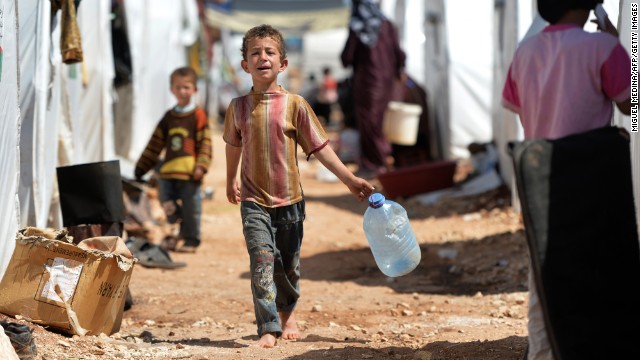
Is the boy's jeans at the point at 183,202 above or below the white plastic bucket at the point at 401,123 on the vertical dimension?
above

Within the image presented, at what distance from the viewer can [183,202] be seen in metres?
7.98

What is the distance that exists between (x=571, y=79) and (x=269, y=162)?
1620mm

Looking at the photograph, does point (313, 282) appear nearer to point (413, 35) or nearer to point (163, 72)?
point (163, 72)

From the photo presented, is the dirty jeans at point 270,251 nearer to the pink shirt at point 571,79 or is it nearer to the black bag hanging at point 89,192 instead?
the black bag hanging at point 89,192

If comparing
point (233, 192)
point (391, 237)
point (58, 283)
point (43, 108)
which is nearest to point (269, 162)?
point (233, 192)

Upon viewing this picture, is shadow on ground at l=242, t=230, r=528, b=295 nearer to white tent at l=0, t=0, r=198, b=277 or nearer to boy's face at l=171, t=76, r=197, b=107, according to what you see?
boy's face at l=171, t=76, r=197, b=107

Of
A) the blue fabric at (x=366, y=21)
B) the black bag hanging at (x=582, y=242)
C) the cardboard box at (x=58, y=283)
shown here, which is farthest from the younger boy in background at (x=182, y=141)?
the blue fabric at (x=366, y=21)

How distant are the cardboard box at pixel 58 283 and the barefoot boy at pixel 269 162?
2.42ft

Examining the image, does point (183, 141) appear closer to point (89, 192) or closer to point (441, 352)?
point (89, 192)

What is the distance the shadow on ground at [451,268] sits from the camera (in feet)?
22.4

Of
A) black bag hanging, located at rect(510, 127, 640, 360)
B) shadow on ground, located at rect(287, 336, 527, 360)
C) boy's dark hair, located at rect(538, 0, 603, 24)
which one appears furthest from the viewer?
shadow on ground, located at rect(287, 336, 527, 360)

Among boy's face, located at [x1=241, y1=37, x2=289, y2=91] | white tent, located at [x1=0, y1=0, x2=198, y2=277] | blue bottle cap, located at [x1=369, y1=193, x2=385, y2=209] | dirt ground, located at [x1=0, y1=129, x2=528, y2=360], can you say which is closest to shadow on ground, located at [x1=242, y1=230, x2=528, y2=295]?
dirt ground, located at [x1=0, y1=129, x2=528, y2=360]

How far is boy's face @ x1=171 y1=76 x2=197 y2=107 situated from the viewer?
766 centimetres

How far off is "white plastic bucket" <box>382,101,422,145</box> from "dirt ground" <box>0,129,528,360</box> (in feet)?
11.3
